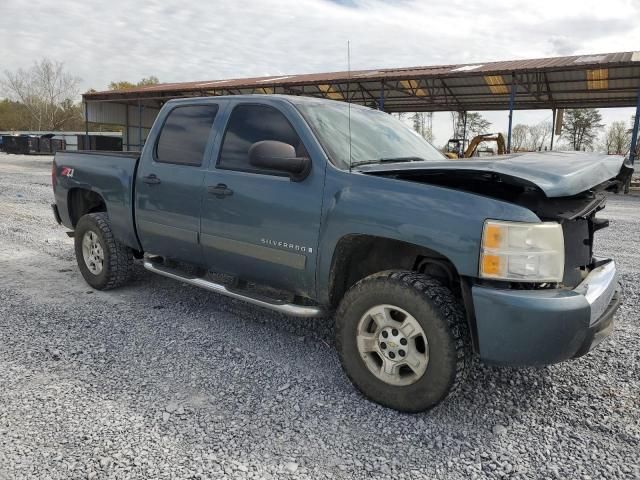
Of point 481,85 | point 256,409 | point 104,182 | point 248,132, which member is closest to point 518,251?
point 256,409

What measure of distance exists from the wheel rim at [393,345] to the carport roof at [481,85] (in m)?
16.7

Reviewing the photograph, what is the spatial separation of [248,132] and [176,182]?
2.68 feet

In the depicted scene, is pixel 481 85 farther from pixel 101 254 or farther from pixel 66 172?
pixel 101 254

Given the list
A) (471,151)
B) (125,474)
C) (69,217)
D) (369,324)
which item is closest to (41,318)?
(69,217)

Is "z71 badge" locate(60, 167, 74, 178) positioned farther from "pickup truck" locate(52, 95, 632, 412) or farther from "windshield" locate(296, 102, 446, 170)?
"windshield" locate(296, 102, 446, 170)

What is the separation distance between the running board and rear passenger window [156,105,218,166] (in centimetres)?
95

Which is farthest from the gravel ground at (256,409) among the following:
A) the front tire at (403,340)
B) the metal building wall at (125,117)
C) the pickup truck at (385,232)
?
the metal building wall at (125,117)

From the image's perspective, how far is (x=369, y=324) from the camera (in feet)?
9.82

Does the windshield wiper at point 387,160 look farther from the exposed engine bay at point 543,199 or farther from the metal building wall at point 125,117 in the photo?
the metal building wall at point 125,117

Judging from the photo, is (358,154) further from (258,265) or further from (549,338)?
(549,338)

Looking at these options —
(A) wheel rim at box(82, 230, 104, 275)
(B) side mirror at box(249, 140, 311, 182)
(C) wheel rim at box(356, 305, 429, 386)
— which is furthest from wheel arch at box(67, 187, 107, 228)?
(C) wheel rim at box(356, 305, 429, 386)

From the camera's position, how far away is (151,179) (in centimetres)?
436

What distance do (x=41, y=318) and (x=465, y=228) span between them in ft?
11.9

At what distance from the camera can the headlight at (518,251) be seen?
2502mm
